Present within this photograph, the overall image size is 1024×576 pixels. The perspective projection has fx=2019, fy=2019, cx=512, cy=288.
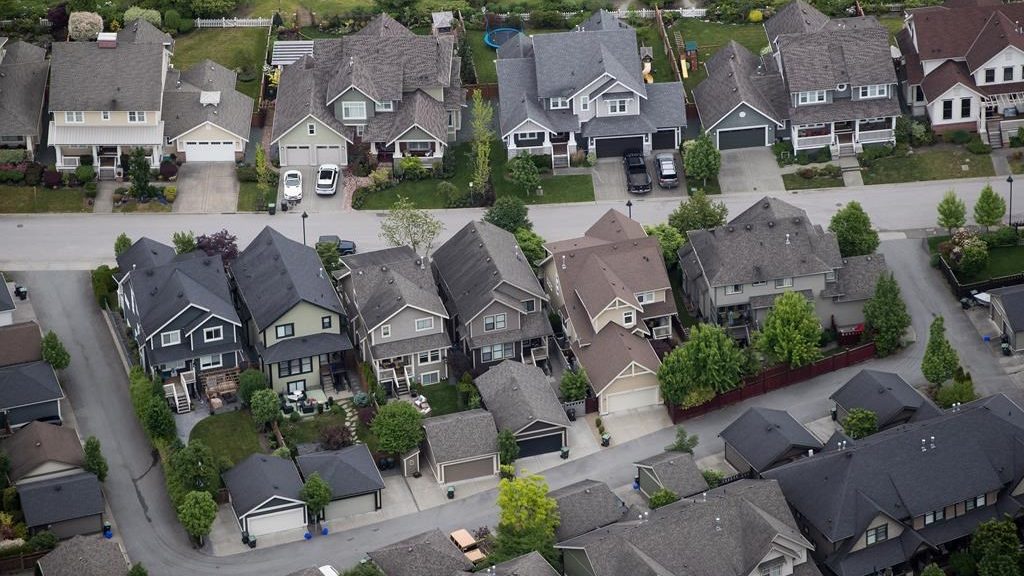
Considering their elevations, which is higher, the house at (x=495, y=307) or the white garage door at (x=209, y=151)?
the white garage door at (x=209, y=151)

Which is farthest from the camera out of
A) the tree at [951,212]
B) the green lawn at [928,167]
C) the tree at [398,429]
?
the green lawn at [928,167]

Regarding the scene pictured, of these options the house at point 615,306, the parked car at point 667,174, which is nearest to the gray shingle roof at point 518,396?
the house at point 615,306

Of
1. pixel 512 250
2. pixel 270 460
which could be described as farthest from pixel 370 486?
pixel 512 250

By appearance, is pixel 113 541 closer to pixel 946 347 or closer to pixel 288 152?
pixel 288 152

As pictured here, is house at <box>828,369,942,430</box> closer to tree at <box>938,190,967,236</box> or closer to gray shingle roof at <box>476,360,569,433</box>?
tree at <box>938,190,967,236</box>

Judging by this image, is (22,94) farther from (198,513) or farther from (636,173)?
(198,513)

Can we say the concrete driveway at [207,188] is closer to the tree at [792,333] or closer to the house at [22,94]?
the house at [22,94]
